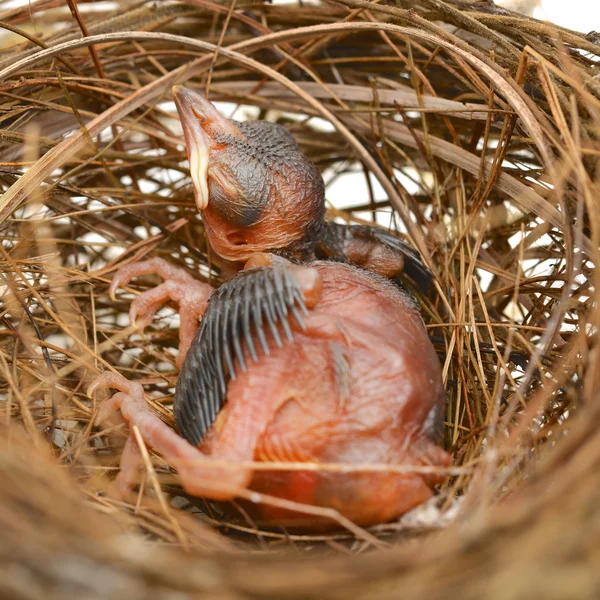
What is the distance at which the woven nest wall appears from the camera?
0.71 metres

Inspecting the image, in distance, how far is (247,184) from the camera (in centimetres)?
131

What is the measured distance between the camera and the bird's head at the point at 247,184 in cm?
131

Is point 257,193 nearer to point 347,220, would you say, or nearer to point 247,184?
point 247,184

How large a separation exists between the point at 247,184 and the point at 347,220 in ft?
1.83

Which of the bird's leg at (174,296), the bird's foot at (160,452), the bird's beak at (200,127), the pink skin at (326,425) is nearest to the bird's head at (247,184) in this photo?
the bird's beak at (200,127)

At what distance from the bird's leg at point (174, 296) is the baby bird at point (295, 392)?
22 cm

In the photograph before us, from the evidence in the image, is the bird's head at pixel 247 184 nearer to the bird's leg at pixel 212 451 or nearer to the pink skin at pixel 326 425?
the pink skin at pixel 326 425

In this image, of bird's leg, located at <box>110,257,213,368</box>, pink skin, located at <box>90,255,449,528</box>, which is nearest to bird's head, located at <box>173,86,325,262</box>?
bird's leg, located at <box>110,257,213,368</box>

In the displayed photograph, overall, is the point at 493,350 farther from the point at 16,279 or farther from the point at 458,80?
the point at 16,279

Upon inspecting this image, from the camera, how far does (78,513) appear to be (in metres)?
0.78

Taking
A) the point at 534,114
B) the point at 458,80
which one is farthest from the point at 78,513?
the point at 458,80

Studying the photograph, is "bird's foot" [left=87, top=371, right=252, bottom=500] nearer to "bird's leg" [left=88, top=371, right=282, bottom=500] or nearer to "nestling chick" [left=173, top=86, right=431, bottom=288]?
"bird's leg" [left=88, top=371, right=282, bottom=500]

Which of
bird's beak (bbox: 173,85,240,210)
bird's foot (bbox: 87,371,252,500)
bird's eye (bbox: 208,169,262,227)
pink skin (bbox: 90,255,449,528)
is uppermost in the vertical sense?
bird's beak (bbox: 173,85,240,210)

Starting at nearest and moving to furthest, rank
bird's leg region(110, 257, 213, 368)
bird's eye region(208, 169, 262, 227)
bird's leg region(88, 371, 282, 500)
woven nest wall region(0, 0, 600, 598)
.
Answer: woven nest wall region(0, 0, 600, 598) < bird's leg region(88, 371, 282, 500) < bird's eye region(208, 169, 262, 227) < bird's leg region(110, 257, 213, 368)
